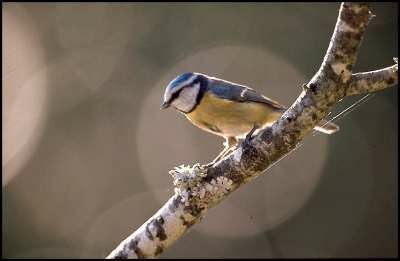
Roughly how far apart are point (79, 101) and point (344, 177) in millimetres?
3202

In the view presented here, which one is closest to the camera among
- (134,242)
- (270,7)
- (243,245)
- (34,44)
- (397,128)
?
(134,242)

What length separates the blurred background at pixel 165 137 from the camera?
6531mm

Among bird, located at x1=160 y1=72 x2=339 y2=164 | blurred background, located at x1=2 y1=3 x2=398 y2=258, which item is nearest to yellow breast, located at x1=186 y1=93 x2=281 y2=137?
bird, located at x1=160 y1=72 x2=339 y2=164

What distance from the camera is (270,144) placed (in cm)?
244

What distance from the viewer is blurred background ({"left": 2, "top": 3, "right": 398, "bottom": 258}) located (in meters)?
6.53

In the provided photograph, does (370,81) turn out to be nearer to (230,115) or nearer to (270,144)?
(270,144)

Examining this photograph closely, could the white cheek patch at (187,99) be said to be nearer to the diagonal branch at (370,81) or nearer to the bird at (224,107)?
the bird at (224,107)

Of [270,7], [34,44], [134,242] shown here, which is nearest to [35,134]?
[34,44]

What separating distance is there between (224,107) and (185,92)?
0.70 ft

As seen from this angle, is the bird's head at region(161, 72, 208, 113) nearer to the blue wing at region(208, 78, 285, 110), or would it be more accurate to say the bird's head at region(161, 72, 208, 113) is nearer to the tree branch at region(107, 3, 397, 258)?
the blue wing at region(208, 78, 285, 110)

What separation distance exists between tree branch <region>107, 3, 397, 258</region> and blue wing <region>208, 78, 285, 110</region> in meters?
0.78

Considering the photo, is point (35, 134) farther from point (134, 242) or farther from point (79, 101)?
point (134, 242)

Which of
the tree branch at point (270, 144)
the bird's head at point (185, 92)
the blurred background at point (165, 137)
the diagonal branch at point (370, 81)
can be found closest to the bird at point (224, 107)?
the bird's head at point (185, 92)

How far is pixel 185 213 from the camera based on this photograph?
8.41ft
